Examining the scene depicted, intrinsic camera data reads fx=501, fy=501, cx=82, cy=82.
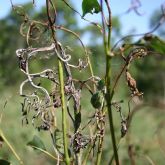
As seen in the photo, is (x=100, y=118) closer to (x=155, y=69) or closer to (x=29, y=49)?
(x=29, y=49)

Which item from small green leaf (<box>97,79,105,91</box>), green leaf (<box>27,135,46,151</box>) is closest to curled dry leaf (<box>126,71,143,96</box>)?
small green leaf (<box>97,79,105,91</box>)

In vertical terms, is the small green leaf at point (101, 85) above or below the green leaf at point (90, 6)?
below

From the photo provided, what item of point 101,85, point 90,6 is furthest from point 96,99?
point 90,6

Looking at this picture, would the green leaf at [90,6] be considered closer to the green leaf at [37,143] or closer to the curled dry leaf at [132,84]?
the curled dry leaf at [132,84]

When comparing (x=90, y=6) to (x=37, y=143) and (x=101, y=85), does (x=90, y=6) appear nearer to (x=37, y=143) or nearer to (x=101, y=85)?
(x=101, y=85)

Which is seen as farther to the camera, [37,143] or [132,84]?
[37,143]

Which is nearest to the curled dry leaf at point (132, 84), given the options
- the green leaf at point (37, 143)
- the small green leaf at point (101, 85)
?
the small green leaf at point (101, 85)

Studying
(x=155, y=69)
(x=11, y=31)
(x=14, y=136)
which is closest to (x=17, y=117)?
(x=14, y=136)

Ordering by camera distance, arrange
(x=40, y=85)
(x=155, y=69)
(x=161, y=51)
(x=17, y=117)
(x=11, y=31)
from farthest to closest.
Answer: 1. (x=155, y=69)
2. (x=11, y=31)
3. (x=17, y=117)
4. (x=40, y=85)
5. (x=161, y=51)
